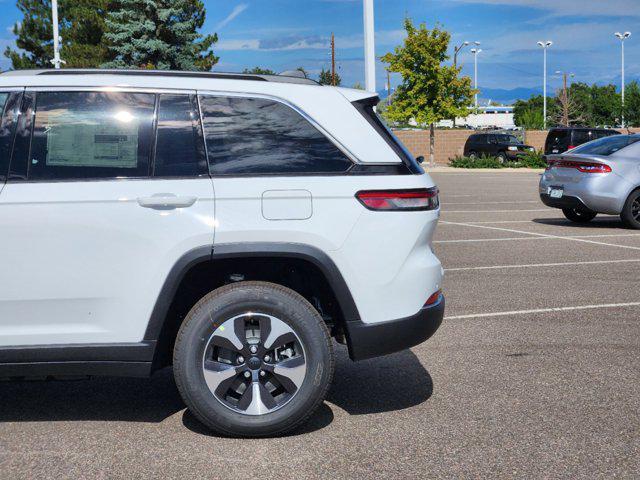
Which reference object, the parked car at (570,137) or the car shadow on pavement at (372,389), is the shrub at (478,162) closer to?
the parked car at (570,137)

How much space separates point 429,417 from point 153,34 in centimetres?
4479

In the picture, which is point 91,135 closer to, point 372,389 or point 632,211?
point 372,389

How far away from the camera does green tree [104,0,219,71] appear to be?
4578 centimetres

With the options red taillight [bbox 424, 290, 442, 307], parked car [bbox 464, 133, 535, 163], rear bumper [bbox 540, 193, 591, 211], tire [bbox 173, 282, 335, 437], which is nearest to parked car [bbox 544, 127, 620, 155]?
parked car [bbox 464, 133, 535, 163]

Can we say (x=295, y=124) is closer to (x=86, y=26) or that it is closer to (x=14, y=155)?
(x=14, y=155)

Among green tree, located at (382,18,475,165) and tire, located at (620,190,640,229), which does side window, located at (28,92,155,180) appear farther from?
green tree, located at (382,18,475,165)

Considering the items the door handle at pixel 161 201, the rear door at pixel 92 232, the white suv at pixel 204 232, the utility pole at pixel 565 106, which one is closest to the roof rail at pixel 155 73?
the white suv at pixel 204 232

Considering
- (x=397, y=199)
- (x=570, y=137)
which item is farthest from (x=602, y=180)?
(x=570, y=137)

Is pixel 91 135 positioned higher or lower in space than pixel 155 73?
lower

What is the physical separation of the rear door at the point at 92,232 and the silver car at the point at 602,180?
10.9 metres

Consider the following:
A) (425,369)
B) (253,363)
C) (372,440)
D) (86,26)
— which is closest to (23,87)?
(253,363)

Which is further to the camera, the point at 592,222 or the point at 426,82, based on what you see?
the point at 426,82

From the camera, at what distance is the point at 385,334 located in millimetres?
4602

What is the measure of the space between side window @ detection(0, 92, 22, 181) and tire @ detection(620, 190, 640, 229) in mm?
11624
